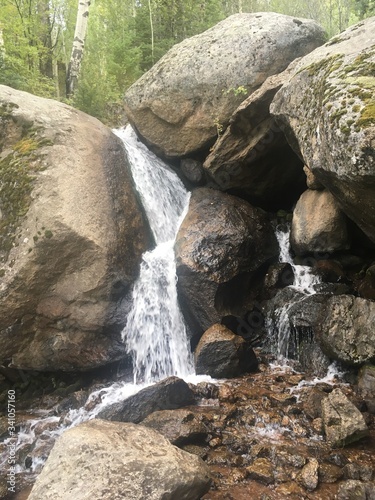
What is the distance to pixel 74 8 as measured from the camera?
23.7 metres

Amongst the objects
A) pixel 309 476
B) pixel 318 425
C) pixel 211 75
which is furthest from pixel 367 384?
pixel 211 75

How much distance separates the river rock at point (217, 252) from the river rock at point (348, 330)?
7.20 ft

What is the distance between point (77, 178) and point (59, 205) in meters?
0.92

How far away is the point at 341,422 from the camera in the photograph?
17.8 feet

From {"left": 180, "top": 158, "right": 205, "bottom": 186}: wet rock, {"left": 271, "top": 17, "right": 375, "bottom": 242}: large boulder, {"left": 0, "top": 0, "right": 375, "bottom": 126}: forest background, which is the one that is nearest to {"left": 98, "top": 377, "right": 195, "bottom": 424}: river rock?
{"left": 271, "top": 17, "right": 375, "bottom": 242}: large boulder

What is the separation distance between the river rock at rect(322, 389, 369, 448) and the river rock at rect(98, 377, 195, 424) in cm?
226

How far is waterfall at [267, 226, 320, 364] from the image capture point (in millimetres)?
8273

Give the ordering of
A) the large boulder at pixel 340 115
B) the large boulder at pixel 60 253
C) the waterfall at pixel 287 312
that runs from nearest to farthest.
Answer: the large boulder at pixel 340 115 < the large boulder at pixel 60 253 < the waterfall at pixel 287 312

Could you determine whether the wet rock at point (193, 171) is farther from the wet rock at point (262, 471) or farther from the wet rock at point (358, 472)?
the wet rock at point (358, 472)

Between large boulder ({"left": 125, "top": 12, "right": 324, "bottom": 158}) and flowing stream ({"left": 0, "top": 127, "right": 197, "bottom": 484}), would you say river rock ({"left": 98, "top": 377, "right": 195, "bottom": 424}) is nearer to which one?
flowing stream ({"left": 0, "top": 127, "right": 197, "bottom": 484})

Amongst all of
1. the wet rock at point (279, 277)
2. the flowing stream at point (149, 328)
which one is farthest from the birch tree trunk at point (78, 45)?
the wet rock at point (279, 277)

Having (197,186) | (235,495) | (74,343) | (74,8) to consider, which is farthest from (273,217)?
(74,8)

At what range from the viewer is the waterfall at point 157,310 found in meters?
8.07

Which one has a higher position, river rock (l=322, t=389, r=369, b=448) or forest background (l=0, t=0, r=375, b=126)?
forest background (l=0, t=0, r=375, b=126)
